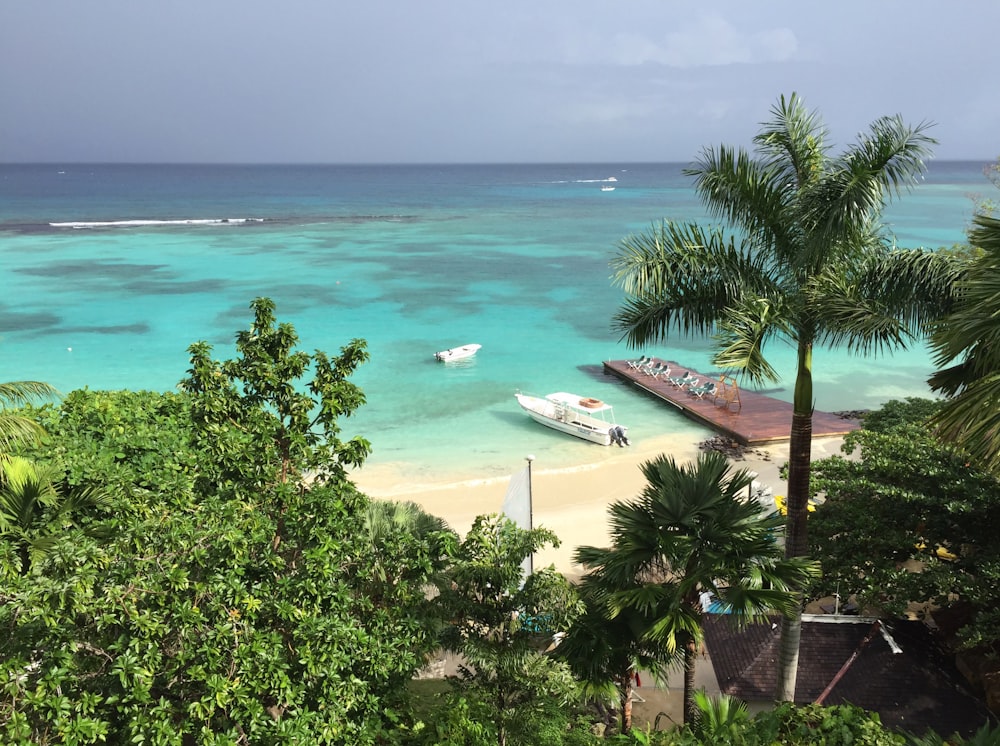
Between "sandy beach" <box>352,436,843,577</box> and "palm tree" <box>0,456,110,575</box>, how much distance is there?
34.3 feet

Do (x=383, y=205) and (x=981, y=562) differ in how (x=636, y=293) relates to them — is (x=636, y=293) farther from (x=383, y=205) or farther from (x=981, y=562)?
(x=383, y=205)

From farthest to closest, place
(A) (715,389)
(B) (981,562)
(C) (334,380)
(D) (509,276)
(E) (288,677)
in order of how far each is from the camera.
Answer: (D) (509,276), (A) (715,389), (B) (981,562), (C) (334,380), (E) (288,677)

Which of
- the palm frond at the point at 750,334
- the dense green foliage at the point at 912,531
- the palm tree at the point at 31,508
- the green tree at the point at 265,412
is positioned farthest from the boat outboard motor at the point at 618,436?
the green tree at the point at 265,412

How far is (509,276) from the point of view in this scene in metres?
54.0

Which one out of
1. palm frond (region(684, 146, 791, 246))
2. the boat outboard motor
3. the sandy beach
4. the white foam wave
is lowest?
the sandy beach

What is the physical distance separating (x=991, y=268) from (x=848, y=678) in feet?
18.2

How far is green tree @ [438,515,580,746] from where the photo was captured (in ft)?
22.5

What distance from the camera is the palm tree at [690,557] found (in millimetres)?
7348

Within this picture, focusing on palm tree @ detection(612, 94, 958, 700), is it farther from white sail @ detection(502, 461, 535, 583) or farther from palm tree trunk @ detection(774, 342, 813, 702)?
white sail @ detection(502, 461, 535, 583)

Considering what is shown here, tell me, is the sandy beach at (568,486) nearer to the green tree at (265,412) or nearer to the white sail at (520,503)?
the white sail at (520,503)

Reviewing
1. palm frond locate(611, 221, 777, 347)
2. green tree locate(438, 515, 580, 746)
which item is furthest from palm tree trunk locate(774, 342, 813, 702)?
green tree locate(438, 515, 580, 746)

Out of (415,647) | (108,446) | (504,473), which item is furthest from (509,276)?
(415,647)

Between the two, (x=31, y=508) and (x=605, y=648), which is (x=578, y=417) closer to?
(x=605, y=648)

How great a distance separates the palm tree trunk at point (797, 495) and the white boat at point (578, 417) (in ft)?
47.9
